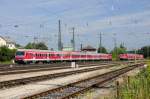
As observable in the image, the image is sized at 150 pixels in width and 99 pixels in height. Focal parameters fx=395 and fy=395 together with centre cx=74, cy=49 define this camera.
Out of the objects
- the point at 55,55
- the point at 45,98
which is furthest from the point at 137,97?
the point at 55,55

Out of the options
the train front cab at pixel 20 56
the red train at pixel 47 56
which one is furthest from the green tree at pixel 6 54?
the train front cab at pixel 20 56

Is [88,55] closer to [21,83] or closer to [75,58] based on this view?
[75,58]

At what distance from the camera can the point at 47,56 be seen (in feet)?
262

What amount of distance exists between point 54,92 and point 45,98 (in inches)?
112

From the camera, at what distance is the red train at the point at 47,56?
2719 inches

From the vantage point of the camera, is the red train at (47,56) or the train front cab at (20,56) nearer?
the train front cab at (20,56)

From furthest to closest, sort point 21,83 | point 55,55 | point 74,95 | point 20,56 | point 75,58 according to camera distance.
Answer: point 75,58, point 55,55, point 20,56, point 21,83, point 74,95

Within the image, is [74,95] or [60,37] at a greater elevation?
[60,37]

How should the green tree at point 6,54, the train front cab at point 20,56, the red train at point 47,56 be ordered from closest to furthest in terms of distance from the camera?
the train front cab at point 20,56 < the red train at point 47,56 < the green tree at point 6,54

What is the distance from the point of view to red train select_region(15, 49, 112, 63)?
227 ft

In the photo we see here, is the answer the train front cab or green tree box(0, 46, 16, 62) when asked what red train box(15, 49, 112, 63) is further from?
green tree box(0, 46, 16, 62)

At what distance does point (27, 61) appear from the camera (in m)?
70.7

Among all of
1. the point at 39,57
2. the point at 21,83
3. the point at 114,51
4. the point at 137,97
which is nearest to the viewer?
the point at 137,97

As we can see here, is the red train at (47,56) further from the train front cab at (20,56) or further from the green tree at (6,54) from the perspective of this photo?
the green tree at (6,54)
